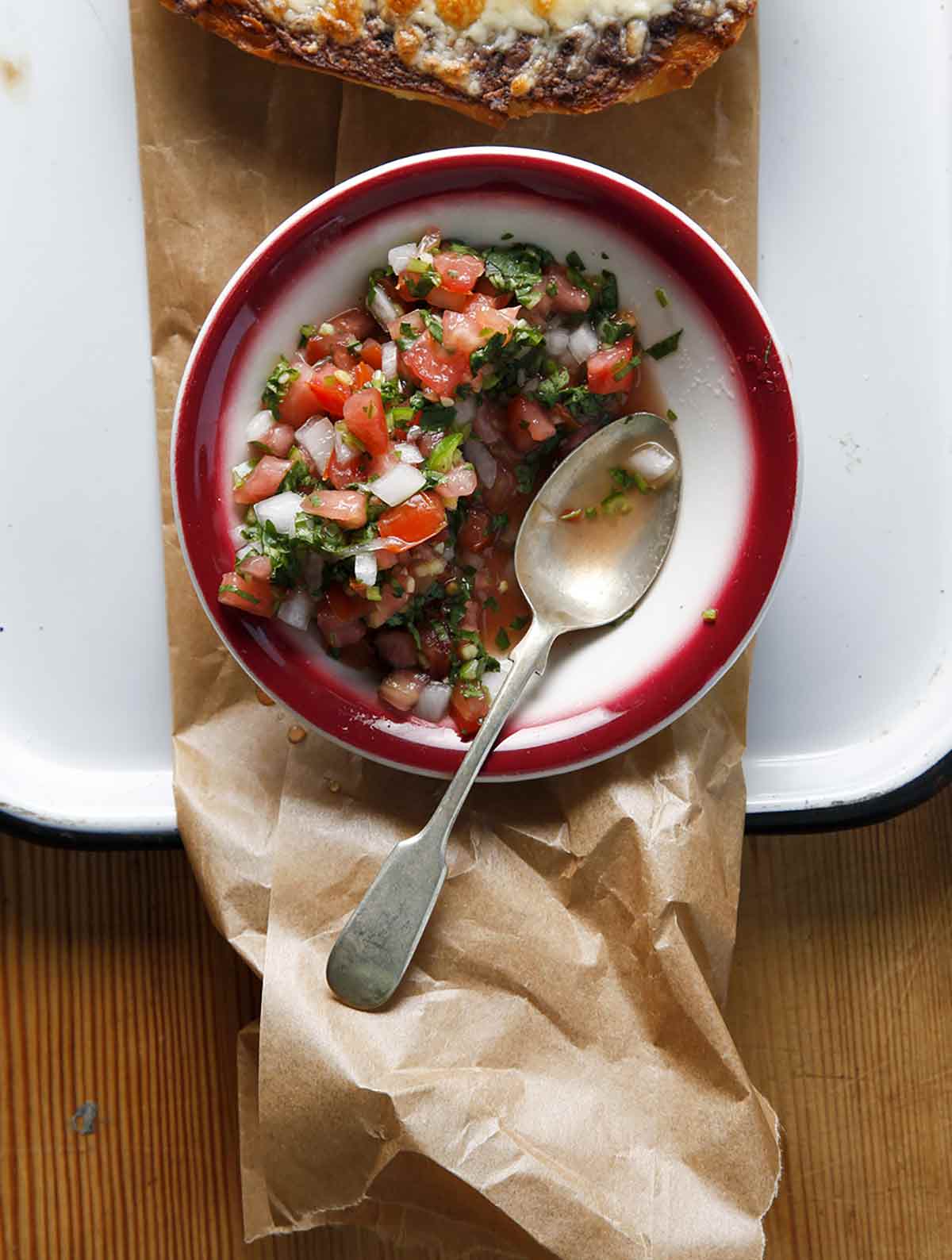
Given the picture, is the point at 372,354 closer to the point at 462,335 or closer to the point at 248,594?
the point at 462,335

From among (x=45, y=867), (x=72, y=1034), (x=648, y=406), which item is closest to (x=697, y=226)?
(x=648, y=406)

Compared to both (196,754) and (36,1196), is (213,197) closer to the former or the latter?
(196,754)

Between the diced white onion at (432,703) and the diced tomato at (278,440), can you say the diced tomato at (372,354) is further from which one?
the diced white onion at (432,703)

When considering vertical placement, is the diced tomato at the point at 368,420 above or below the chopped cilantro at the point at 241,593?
above

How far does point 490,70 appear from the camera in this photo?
1.96m

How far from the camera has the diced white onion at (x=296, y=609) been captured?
1910mm

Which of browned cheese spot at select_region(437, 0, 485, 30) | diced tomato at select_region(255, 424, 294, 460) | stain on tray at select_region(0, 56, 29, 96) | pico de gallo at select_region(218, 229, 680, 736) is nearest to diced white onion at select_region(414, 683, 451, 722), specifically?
pico de gallo at select_region(218, 229, 680, 736)

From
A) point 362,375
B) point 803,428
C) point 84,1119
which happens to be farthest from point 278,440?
point 84,1119

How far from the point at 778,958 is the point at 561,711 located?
0.87m

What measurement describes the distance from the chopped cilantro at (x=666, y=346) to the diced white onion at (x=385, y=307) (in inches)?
17.6

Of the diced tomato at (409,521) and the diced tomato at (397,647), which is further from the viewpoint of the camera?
the diced tomato at (397,647)

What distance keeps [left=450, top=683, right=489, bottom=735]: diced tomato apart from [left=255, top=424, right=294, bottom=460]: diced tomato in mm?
510

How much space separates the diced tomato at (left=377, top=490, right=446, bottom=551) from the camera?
5.97 ft

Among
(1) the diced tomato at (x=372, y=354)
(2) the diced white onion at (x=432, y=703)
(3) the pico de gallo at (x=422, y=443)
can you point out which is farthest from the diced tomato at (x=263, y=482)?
(2) the diced white onion at (x=432, y=703)
